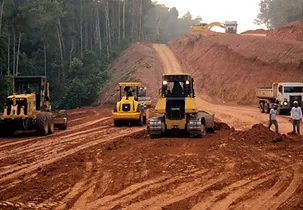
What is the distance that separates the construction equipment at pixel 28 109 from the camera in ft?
60.1

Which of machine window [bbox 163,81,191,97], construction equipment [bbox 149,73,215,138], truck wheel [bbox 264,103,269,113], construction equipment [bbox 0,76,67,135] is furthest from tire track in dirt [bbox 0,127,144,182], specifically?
truck wheel [bbox 264,103,269,113]

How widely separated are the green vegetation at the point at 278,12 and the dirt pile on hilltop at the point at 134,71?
76.2 ft

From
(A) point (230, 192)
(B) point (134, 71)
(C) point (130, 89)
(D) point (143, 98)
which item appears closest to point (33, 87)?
(C) point (130, 89)

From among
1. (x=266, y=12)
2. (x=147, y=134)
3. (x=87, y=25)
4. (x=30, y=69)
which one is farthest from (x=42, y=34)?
(x=266, y=12)

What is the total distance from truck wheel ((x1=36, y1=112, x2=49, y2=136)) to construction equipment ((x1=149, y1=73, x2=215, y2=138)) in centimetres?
524

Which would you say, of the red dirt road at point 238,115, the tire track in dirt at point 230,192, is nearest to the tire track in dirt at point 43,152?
the tire track in dirt at point 230,192

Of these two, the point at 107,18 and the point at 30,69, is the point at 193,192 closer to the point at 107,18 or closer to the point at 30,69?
the point at 30,69

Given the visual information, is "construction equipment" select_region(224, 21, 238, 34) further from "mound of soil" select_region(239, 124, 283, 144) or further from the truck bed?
"mound of soil" select_region(239, 124, 283, 144)

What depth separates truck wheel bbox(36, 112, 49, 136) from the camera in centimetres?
1858

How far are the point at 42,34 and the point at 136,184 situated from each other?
48534 millimetres

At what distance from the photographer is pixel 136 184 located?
913 centimetres

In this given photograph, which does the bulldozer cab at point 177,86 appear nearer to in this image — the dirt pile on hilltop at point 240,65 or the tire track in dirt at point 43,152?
the tire track in dirt at point 43,152

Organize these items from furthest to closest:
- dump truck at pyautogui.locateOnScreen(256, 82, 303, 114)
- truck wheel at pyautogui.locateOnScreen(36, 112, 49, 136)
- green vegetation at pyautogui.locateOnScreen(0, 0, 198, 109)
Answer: green vegetation at pyautogui.locateOnScreen(0, 0, 198, 109) < dump truck at pyautogui.locateOnScreen(256, 82, 303, 114) < truck wheel at pyautogui.locateOnScreen(36, 112, 49, 136)

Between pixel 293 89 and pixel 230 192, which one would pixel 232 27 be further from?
pixel 230 192
